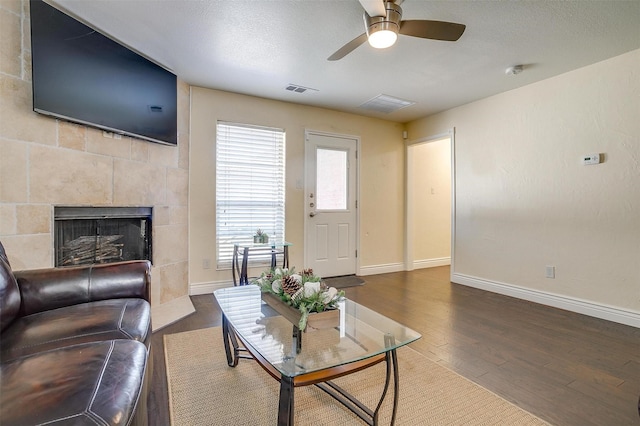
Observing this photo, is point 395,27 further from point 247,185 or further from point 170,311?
point 170,311

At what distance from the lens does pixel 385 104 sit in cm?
421

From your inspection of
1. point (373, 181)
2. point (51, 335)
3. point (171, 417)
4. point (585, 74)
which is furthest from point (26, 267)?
point (585, 74)

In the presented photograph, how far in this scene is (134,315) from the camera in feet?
5.01

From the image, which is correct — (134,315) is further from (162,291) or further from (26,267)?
(162,291)

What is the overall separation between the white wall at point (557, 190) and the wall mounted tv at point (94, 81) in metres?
3.84

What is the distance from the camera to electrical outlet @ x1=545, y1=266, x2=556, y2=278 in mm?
3271

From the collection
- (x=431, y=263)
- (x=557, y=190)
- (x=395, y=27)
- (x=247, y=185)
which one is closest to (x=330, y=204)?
(x=247, y=185)

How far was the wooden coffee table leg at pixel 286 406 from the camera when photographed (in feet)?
3.56

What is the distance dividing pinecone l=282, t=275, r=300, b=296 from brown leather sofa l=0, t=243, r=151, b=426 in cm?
65

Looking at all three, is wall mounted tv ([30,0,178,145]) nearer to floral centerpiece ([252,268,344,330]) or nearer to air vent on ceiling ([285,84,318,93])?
air vent on ceiling ([285,84,318,93])

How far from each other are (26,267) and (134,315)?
1242mm

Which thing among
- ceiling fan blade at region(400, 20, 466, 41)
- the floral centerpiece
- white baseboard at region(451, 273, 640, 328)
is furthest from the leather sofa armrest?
white baseboard at region(451, 273, 640, 328)

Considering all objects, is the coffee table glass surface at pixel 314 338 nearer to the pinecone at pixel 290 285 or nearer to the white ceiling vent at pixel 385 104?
the pinecone at pixel 290 285

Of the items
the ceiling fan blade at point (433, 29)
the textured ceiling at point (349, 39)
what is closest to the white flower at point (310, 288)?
the ceiling fan blade at point (433, 29)
